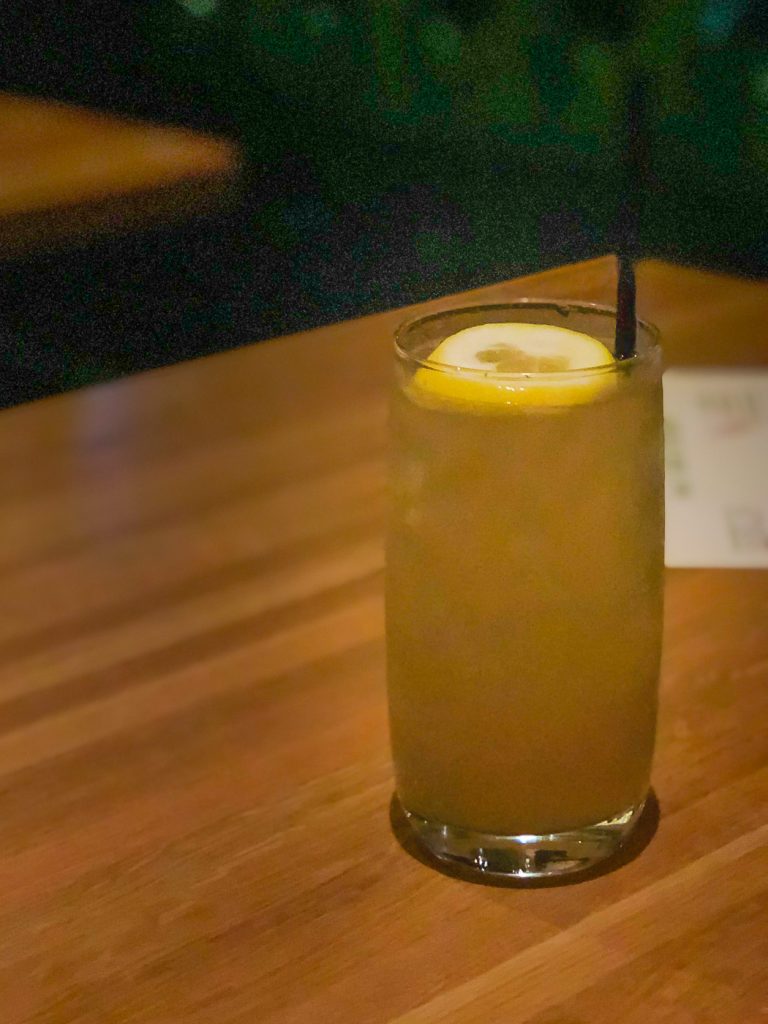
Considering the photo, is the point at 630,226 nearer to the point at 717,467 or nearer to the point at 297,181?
the point at 297,181

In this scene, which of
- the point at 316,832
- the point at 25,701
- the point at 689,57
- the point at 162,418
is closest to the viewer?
the point at 316,832

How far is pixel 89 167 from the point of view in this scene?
25.3 inches

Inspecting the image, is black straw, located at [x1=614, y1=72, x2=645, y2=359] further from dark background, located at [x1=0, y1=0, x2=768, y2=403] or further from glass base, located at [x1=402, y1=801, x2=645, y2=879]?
glass base, located at [x1=402, y1=801, x2=645, y2=879]

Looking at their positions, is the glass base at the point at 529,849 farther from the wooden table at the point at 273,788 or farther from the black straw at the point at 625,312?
A: the black straw at the point at 625,312

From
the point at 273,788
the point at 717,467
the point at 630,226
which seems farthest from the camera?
the point at 717,467

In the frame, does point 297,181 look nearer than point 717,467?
Yes

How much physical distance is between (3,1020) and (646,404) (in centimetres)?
35

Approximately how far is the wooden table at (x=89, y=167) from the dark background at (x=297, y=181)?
12 millimetres

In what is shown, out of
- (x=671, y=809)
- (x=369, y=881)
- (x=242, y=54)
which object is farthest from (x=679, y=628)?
(x=242, y=54)

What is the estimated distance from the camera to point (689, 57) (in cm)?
181

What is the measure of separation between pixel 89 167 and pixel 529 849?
39 centimetres

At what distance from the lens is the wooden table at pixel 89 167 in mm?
522

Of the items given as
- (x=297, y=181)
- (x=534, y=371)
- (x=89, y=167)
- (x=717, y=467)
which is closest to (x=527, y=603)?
(x=534, y=371)

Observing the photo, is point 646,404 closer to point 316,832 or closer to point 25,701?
point 316,832
